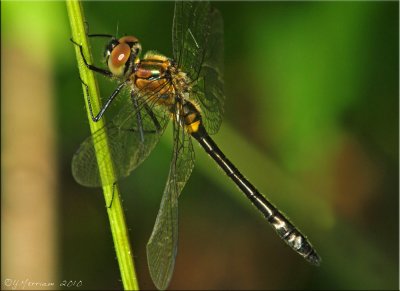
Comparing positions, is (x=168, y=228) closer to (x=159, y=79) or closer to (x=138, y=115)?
(x=138, y=115)

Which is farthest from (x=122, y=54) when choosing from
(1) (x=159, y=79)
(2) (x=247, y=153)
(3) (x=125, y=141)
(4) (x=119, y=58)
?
(2) (x=247, y=153)

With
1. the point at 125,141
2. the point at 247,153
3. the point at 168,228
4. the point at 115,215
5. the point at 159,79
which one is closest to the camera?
the point at 115,215

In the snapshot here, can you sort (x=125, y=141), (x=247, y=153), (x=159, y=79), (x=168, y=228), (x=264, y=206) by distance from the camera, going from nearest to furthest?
(x=168, y=228) → (x=125, y=141) → (x=159, y=79) → (x=264, y=206) → (x=247, y=153)

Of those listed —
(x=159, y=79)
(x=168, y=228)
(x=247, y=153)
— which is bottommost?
(x=247, y=153)

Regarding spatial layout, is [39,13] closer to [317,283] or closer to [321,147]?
[321,147]

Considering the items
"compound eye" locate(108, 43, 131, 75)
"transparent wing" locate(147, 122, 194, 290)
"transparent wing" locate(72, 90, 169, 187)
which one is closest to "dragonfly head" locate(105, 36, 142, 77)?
"compound eye" locate(108, 43, 131, 75)

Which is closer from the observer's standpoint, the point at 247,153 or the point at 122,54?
the point at 122,54

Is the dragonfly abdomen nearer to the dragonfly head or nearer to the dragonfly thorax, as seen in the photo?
the dragonfly thorax

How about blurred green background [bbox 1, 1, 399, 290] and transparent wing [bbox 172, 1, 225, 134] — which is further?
blurred green background [bbox 1, 1, 399, 290]
